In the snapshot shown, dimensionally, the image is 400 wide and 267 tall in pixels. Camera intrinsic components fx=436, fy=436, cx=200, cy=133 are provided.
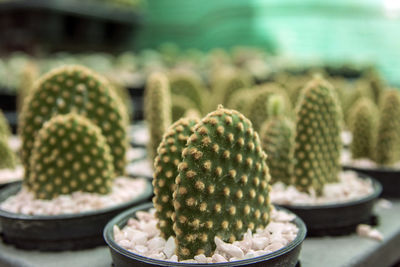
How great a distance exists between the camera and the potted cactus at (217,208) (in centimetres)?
85

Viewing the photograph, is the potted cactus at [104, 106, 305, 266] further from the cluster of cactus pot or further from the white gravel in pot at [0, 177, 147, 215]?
the white gravel in pot at [0, 177, 147, 215]

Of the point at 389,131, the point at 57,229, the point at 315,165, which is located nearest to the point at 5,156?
the point at 57,229

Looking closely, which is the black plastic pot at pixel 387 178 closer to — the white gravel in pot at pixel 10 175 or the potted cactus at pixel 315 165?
the potted cactus at pixel 315 165

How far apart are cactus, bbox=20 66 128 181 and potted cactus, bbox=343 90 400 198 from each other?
0.84 m

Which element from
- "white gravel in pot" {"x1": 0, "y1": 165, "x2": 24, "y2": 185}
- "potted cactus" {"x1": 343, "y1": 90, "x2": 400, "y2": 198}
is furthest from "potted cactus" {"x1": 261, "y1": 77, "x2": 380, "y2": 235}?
"white gravel in pot" {"x1": 0, "y1": 165, "x2": 24, "y2": 185}

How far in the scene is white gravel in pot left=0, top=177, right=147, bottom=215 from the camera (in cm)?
117

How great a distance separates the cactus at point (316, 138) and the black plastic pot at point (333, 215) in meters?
0.15

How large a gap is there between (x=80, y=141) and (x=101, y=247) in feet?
1.01

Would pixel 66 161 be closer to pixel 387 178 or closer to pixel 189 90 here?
pixel 387 178

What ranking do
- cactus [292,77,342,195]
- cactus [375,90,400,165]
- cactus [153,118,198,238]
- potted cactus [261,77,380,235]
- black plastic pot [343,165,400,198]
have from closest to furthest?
cactus [153,118,198,238] < potted cactus [261,77,380,235] < cactus [292,77,342,195] < black plastic pot [343,165,400,198] < cactus [375,90,400,165]

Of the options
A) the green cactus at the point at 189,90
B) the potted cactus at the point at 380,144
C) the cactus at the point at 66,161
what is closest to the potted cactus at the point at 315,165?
the potted cactus at the point at 380,144

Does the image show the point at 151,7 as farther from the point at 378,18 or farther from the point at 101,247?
the point at 101,247

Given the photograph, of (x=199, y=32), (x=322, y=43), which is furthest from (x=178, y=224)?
(x=199, y=32)

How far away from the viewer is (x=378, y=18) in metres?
7.82
